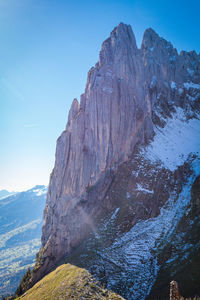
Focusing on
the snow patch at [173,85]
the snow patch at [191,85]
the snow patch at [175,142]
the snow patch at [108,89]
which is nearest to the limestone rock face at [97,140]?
the snow patch at [108,89]

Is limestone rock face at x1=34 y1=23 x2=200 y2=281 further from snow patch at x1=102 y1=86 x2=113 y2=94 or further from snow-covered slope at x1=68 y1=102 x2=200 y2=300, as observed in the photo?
snow-covered slope at x1=68 y1=102 x2=200 y2=300

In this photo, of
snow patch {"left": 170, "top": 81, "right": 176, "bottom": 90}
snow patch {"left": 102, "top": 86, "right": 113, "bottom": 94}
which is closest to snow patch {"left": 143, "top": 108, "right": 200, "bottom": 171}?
snow patch {"left": 170, "top": 81, "right": 176, "bottom": 90}

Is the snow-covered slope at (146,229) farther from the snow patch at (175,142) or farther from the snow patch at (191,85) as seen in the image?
the snow patch at (191,85)

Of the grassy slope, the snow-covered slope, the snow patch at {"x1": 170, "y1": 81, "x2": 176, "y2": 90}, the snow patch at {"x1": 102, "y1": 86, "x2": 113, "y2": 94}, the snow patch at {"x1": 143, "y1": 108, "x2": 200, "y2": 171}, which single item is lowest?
the grassy slope

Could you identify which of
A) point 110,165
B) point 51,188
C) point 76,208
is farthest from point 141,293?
point 51,188

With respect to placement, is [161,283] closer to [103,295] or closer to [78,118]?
[103,295]

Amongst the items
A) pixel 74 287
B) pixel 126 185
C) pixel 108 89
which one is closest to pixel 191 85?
pixel 108 89
